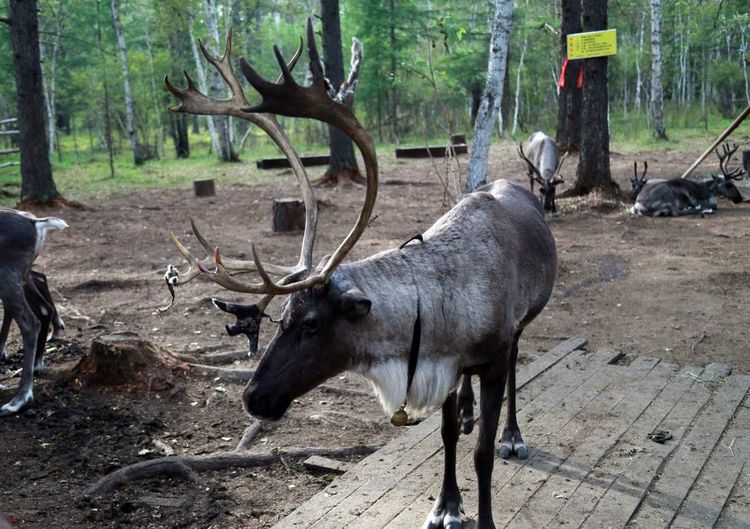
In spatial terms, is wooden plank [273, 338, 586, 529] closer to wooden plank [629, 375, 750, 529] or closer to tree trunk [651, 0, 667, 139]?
wooden plank [629, 375, 750, 529]

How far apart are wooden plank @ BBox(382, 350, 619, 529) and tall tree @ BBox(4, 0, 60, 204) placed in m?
11.1

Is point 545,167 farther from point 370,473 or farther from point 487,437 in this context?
point 487,437

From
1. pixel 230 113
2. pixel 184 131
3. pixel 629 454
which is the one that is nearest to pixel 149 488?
pixel 230 113

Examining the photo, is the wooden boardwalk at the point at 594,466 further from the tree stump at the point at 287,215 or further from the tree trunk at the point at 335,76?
the tree trunk at the point at 335,76

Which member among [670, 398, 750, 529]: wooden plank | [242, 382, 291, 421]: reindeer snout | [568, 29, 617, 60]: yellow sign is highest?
[568, 29, 617, 60]: yellow sign

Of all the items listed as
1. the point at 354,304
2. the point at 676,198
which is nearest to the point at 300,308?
the point at 354,304

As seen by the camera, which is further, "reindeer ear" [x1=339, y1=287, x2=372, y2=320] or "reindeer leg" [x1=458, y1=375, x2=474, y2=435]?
"reindeer leg" [x1=458, y1=375, x2=474, y2=435]

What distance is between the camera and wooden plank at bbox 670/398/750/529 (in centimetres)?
341

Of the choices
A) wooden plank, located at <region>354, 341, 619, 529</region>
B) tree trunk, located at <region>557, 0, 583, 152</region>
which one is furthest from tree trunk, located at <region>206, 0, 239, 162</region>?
wooden plank, located at <region>354, 341, 619, 529</region>

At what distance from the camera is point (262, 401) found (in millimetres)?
3193

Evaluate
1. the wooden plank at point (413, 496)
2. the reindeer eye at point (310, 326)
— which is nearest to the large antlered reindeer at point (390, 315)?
the reindeer eye at point (310, 326)

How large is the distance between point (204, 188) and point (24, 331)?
10.8 meters

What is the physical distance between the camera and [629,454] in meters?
4.09

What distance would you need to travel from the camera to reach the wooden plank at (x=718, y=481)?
3406 millimetres
